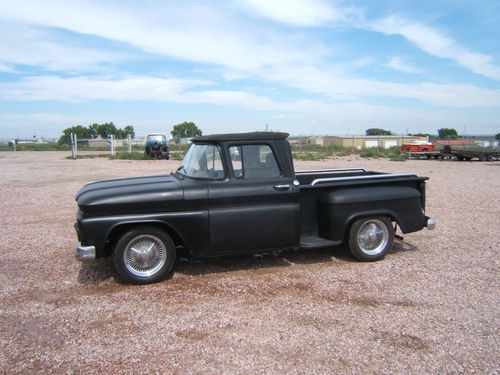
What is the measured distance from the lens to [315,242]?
5438 mm

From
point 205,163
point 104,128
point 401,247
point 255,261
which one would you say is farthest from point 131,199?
point 104,128

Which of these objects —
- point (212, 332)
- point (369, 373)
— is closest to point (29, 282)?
point (212, 332)

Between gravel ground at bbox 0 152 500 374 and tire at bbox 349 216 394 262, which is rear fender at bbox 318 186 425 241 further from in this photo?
gravel ground at bbox 0 152 500 374

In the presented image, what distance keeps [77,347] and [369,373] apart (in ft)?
7.92

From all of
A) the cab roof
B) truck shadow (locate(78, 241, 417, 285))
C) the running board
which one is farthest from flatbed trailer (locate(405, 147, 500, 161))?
the cab roof

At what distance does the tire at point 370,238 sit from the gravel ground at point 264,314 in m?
0.19

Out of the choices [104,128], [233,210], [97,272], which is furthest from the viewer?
[104,128]

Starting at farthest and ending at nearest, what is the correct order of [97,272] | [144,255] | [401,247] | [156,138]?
[156,138]
[401,247]
[97,272]
[144,255]

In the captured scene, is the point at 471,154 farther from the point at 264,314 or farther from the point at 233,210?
the point at 264,314

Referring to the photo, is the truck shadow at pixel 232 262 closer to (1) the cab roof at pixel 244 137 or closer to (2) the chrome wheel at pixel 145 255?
(2) the chrome wheel at pixel 145 255

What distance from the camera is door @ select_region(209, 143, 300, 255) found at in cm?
A: 498

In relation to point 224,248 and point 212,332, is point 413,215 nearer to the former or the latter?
point 224,248

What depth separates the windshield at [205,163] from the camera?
203 inches

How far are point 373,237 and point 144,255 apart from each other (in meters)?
3.11
